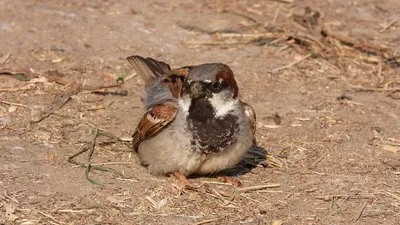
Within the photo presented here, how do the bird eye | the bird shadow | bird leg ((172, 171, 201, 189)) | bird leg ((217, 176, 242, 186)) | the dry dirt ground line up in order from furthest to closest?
the bird shadow
bird leg ((217, 176, 242, 186))
bird leg ((172, 171, 201, 189))
the bird eye
the dry dirt ground

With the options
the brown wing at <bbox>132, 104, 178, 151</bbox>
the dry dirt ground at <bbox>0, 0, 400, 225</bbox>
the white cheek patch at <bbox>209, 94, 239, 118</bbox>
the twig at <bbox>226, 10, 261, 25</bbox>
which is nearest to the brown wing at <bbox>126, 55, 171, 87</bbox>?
the dry dirt ground at <bbox>0, 0, 400, 225</bbox>

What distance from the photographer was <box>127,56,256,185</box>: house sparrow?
5.48m

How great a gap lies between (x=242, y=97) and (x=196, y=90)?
1.95 meters

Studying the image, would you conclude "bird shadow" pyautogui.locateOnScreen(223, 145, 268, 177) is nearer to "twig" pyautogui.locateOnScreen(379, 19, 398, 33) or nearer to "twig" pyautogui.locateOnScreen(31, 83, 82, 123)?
"twig" pyautogui.locateOnScreen(31, 83, 82, 123)

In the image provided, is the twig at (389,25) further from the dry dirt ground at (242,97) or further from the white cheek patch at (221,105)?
the white cheek patch at (221,105)

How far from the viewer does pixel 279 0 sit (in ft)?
31.5

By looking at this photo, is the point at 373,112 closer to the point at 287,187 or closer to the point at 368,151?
the point at 368,151

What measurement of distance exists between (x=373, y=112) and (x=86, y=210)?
3134mm

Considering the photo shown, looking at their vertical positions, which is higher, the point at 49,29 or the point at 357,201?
the point at 357,201

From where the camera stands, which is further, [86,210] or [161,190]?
[161,190]

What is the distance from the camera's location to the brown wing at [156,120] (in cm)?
560

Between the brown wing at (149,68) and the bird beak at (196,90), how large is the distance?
4.24 feet

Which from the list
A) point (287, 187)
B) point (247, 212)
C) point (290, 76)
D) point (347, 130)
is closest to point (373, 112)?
point (347, 130)

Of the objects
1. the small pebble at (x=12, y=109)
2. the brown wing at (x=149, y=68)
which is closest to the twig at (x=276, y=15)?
the brown wing at (x=149, y=68)
